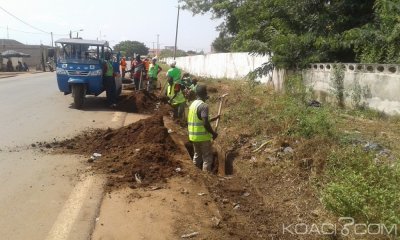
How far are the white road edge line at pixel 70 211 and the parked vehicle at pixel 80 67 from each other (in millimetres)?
7679

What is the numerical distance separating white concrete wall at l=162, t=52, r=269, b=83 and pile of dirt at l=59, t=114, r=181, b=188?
31.0 feet

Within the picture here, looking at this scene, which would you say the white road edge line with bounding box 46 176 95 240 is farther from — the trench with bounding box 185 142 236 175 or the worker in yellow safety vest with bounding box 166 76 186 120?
the worker in yellow safety vest with bounding box 166 76 186 120

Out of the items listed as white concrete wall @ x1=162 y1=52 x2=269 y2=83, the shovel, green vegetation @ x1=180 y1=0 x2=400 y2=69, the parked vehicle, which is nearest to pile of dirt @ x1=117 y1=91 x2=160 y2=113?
the parked vehicle

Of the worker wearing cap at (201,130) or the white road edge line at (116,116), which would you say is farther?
the white road edge line at (116,116)

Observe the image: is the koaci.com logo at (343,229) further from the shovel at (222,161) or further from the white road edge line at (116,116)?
the white road edge line at (116,116)

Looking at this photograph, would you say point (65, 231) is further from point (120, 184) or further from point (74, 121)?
point (74, 121)

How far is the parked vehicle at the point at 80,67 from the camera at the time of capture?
13.4 metres

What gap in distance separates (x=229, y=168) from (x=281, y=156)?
1.34 m

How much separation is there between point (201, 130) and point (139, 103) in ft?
23.2

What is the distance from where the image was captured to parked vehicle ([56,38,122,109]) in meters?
13.4

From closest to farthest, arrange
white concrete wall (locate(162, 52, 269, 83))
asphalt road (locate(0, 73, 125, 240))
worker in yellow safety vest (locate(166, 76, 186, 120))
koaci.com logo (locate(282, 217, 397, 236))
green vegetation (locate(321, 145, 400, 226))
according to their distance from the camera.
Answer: koaci.com logo (locate(282, 217, 397, 236)), green vegetation (locate(321, 145, 400, 226)), asphalt road (locate(0, 73, 125, 240)), worker in yellow safety vest (locate(166, 76, 186, 120)), white concrete wall (locate(162, 52, 269, 83))

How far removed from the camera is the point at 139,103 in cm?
1404

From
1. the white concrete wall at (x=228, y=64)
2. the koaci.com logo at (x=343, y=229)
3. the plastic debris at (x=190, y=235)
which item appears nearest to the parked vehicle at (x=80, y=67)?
the white concrete wall at (x=228, y=64)

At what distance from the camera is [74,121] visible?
11273mm
